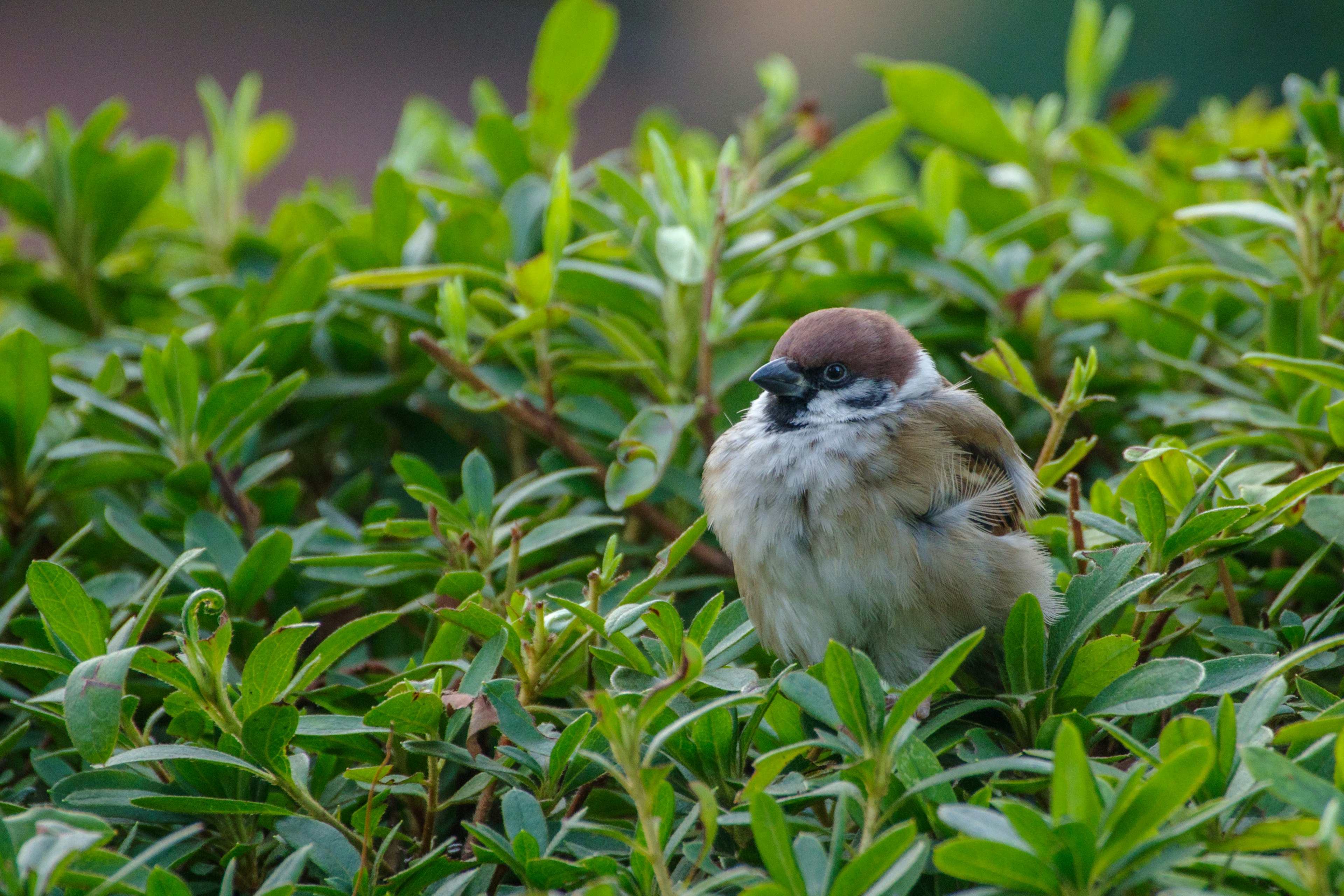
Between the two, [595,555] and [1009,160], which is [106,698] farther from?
[1009,160]

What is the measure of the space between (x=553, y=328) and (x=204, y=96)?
1.39 m

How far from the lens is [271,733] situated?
153 centimetres

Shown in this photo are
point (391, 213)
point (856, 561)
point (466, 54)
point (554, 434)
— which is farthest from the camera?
point (466, 54)

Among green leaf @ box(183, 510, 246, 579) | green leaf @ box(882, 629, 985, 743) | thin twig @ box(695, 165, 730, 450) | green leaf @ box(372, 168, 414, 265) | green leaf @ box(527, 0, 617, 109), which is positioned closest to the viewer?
green leaf @ box(882, 629, 985, 743)

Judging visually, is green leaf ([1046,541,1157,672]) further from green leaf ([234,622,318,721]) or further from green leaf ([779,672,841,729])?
green leaf ([234,622,318,721])

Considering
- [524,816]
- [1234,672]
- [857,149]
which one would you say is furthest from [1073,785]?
[857,149]

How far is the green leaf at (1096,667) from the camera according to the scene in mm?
1546

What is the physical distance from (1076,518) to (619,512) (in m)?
0.91

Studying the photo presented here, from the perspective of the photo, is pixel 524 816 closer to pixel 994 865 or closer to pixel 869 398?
pixel 994 865

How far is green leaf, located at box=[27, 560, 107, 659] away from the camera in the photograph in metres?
1.64

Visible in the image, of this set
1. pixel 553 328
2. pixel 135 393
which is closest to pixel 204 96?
pixel 135 393

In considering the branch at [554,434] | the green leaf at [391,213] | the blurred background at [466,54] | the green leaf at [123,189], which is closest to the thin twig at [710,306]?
the branch at [554,434]

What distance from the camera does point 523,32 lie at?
36.1 feet

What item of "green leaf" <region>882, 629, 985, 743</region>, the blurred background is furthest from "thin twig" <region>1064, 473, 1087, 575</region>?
the blurred background
